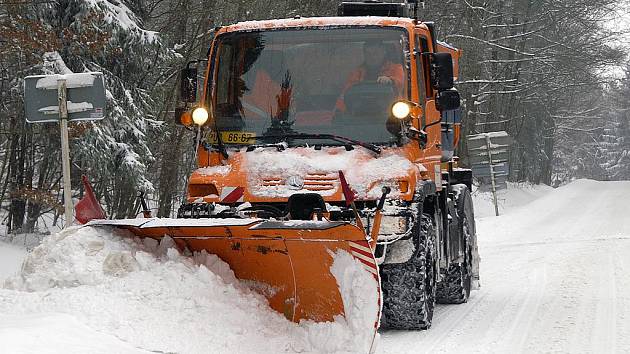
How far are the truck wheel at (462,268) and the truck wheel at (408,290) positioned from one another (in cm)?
189

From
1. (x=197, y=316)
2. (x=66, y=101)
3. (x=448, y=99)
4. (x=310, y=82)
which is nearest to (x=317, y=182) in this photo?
(x=310, y=82)

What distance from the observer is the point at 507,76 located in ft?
101

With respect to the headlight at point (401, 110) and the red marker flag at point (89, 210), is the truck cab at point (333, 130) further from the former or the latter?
the red marker flag at point (89, 210)

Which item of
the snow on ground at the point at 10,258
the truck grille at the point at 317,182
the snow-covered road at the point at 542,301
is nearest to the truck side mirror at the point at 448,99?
the truck grille at the point at 317,182

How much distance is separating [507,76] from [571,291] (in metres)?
23.0

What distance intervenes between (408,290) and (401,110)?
4.32 ft

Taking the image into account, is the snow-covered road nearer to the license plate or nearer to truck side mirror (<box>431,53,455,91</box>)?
the license plate

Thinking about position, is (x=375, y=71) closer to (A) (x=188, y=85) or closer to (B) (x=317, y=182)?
(B) (x=317, y=182)

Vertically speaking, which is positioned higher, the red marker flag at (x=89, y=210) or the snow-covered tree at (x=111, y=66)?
the snow-covered tree at (x=111, y=66)

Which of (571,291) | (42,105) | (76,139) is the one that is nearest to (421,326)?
(571,291)

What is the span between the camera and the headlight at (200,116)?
673 cm

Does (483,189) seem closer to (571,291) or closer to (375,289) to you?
(571,291)

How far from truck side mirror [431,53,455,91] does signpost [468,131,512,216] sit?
52.8ft

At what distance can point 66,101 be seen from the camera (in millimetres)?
7879
